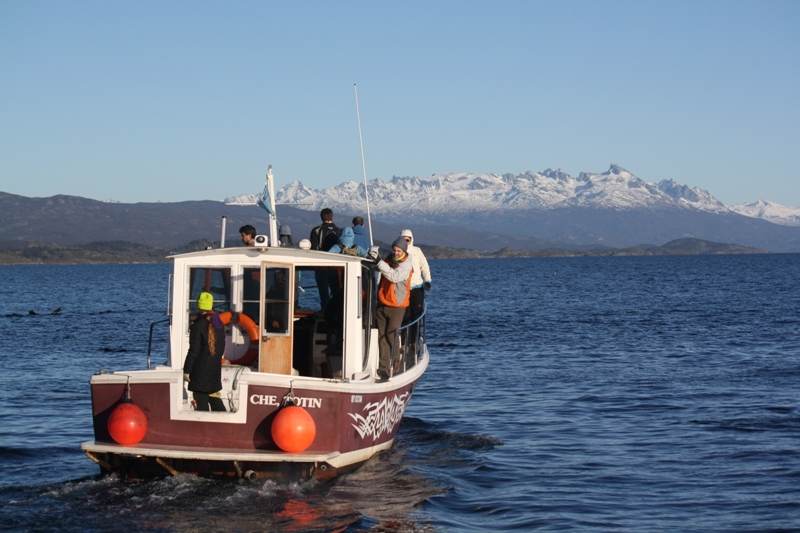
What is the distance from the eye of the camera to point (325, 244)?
13500mm

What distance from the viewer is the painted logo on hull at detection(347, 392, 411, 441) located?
1226 centimetres

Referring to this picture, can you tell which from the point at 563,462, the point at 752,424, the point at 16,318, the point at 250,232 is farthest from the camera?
the point at 16,318

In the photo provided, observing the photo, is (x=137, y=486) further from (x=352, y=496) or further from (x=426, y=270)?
(x=426, y=270)

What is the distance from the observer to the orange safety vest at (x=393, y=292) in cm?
1332

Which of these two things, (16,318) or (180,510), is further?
(16,318)

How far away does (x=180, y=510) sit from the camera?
10859 mm

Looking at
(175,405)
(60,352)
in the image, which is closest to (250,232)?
(175,405)

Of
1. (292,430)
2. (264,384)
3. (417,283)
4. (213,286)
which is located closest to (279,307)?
(213,286)

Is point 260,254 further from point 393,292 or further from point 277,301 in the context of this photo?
point 393,292

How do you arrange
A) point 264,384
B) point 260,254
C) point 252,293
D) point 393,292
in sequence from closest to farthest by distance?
point 264,384 < point 260,254 < point 252,293 < point 393,292

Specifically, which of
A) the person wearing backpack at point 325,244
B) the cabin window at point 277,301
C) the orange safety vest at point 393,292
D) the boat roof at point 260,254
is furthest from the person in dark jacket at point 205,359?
the orange safety vest at point 393,292

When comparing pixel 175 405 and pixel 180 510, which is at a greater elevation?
pixel 175 405

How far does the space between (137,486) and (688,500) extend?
682 centimetres

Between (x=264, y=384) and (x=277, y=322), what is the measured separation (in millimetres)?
1030
